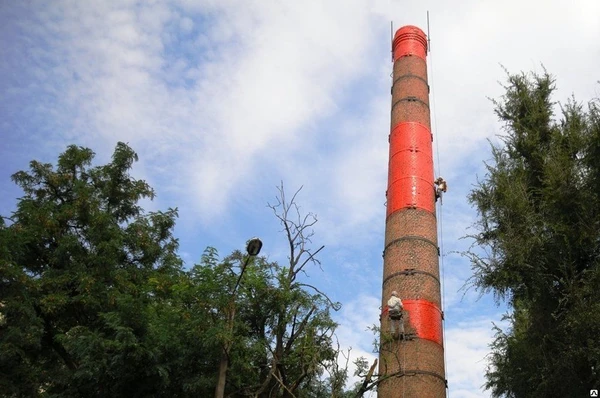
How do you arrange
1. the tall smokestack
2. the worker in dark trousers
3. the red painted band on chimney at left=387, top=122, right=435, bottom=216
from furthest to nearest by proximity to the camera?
the red painted band on chimney at left=387, top=122, right=435, bottom=216 < the worker in dark trousers < the tall smokestack

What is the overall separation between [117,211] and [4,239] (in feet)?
15.3

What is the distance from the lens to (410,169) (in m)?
15.0

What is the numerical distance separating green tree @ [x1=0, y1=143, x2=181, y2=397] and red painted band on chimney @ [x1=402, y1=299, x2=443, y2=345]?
17.3 feet

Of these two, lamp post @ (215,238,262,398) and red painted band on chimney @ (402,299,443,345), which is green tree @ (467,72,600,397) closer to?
red painted band on chimney @ (402,299,443,345)

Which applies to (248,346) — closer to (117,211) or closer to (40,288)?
(40,288)

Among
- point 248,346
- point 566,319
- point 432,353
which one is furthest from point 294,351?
point 566,319

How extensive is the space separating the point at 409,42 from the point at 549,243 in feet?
24.2

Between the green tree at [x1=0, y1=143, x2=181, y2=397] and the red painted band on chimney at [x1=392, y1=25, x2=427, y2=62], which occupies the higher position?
the red painted band on chimney at [x1=392, y1=25, x2=427, y2=62]

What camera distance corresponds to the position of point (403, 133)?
15.9 meters

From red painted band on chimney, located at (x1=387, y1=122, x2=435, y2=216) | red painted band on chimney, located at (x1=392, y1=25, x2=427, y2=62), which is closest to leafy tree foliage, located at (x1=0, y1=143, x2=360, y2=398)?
red painted band on chimney, located at (x1=387, y1=122, x2=435, y2=216)

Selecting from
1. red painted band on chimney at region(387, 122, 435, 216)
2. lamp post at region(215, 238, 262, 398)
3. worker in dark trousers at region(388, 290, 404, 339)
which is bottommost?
lamp post at region(215, 238, 262, 398)

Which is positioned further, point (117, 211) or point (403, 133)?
point (117, 211)

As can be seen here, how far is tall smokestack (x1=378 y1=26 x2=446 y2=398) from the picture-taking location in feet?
39.4

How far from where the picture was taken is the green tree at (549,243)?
13.3 meters
